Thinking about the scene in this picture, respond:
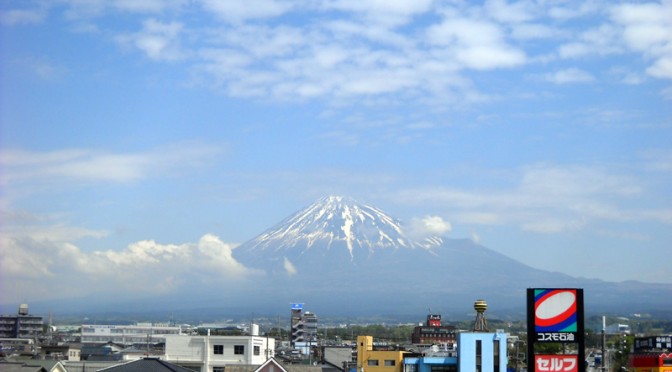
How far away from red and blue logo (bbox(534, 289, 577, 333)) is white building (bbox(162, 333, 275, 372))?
1283 inches

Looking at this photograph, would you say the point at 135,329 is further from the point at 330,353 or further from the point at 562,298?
the point at 562,298

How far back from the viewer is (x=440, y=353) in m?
77.1

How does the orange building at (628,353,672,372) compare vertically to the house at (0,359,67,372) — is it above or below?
below

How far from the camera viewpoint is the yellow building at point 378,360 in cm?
7644

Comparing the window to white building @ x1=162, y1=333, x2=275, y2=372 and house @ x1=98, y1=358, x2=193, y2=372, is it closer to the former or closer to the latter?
white building @ x1=162, y1=333, x2=275, y2=372

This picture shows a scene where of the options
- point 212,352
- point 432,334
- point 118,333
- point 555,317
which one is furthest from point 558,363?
point 118,333

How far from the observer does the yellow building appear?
251 feet

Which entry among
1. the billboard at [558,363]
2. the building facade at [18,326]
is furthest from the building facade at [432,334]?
the billboard at [558,363]

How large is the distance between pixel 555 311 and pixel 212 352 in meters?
34.4

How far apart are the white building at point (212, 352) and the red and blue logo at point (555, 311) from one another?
32.6m

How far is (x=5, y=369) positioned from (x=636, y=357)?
2084 inches

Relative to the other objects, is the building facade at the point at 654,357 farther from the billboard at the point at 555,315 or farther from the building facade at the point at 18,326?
the building facade at the point at 18,326

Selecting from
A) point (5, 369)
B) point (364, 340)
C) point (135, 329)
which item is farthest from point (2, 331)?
point (5, 369)

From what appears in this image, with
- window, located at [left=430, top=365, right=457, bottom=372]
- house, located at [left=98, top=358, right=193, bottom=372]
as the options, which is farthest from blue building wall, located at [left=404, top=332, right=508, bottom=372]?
house, located at [left=98, top=358, right=193, bottom=372]
